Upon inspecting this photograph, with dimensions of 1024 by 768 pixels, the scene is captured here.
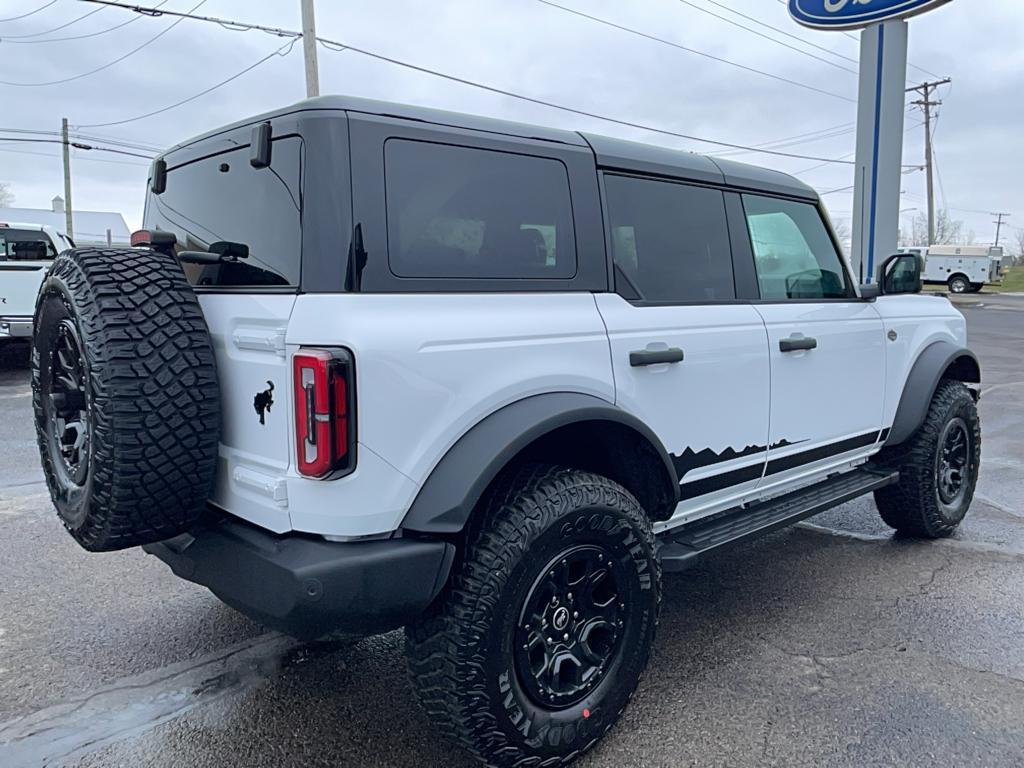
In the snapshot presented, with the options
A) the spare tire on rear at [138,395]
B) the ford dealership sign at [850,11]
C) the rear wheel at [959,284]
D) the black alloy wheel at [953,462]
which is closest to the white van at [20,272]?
the spare tire on rear at [138,395]

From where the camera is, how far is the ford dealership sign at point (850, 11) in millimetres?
8867

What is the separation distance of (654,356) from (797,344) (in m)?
1.00

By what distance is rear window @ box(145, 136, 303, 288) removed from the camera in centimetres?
228

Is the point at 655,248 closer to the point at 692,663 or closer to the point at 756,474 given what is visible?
the point at 756,474

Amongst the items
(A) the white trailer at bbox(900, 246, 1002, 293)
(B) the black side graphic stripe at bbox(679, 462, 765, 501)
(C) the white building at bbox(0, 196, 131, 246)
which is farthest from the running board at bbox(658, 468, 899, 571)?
(C) the white building at bbox(0, 196, 131, 246)

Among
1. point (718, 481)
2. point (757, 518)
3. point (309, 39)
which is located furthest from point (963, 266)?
point (718, 481)

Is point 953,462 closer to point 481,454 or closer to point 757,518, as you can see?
point 757,518

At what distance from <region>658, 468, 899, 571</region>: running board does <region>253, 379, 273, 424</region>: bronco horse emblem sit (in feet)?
5.14

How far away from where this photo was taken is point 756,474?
344 cm

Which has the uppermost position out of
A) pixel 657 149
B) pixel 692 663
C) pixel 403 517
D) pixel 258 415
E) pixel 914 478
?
pixel 657 149

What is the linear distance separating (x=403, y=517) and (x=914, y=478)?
11.0ft

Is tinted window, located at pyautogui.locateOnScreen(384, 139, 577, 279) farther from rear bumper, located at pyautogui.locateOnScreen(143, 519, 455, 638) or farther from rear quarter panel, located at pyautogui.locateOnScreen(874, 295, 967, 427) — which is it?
rear quarter panel, located at pyautogui.locateOnScreen(874, 295, 967, 427)

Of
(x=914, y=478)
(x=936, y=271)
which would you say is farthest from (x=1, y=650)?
(x=936, y=271)

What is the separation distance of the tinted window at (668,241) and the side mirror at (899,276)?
1230 millimetres
